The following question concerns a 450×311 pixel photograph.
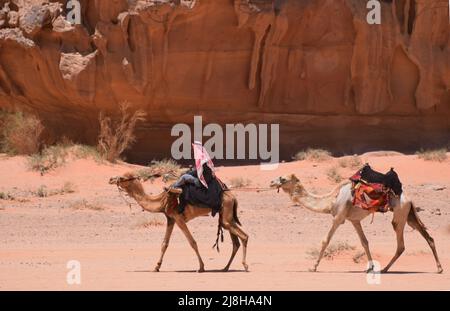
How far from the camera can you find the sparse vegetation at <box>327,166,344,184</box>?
82.4ft

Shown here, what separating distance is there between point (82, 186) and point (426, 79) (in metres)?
11.0

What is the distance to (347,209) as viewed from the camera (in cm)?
1437

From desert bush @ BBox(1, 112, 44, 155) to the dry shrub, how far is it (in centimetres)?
181

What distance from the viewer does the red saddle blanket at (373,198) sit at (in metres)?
14.3

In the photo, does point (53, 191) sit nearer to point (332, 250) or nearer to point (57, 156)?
point (57, 156)

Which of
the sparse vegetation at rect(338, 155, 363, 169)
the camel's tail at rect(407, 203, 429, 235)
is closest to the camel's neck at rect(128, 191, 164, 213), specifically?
the camel's tail at rect(407, 203, 429, 235)

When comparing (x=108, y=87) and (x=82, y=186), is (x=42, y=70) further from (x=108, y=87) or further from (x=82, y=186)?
(x=82, y=186)

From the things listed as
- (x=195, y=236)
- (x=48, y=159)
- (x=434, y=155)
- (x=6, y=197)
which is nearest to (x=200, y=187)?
(x=195, y=236)

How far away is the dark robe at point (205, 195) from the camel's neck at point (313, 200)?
3.85 ft

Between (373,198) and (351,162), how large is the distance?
1301cm
